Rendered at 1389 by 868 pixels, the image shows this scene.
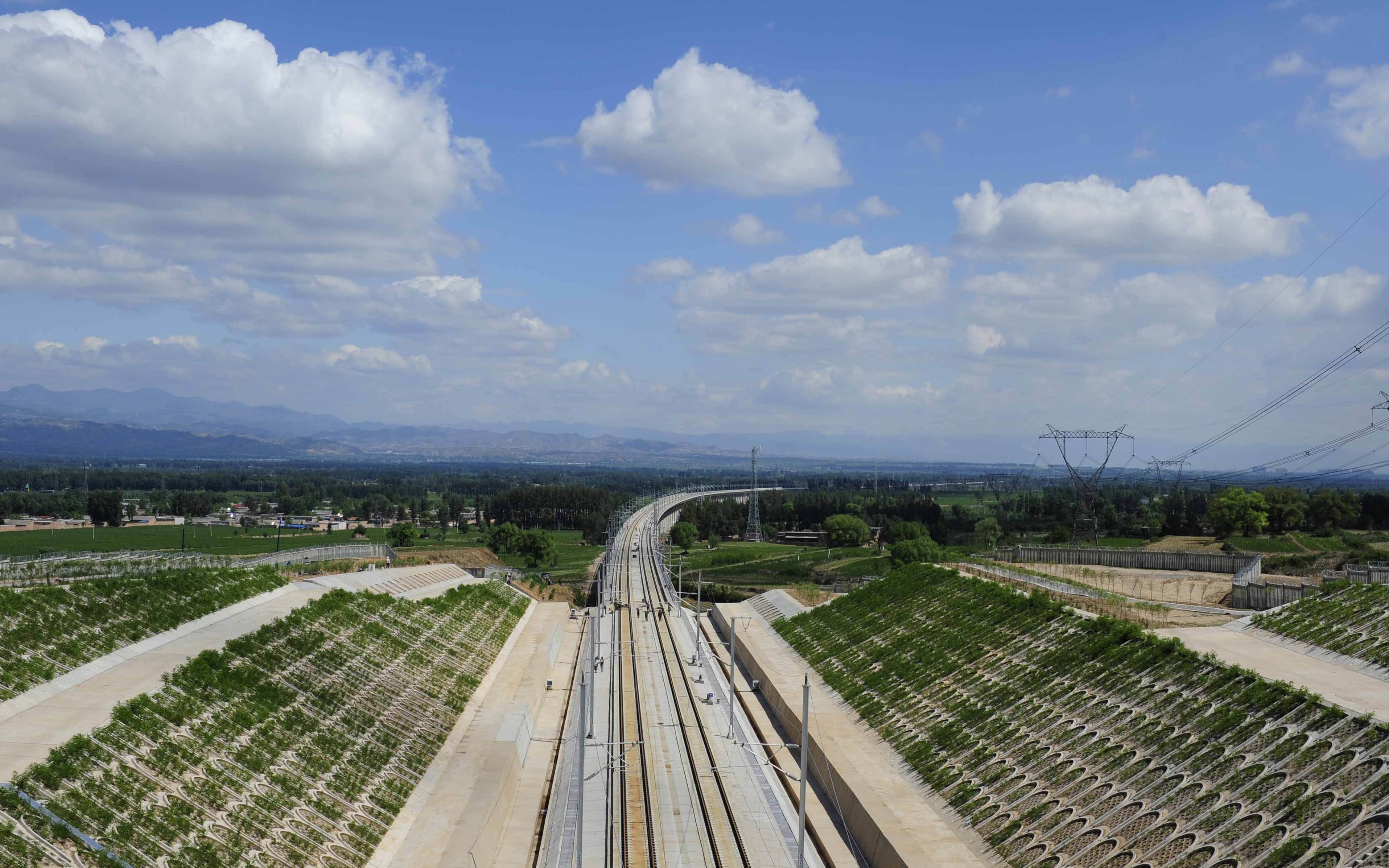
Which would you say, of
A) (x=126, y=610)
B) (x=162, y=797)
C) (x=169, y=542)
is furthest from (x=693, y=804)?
(x=169, y=542)

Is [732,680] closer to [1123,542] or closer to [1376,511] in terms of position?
[1123,542]

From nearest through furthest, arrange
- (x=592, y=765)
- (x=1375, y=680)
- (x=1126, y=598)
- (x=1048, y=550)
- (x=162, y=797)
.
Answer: (x=162, y=797)
(x=1375, y=680)
(x=592, y=765)
(x=1126, y=598)
(x=1048, y=550)

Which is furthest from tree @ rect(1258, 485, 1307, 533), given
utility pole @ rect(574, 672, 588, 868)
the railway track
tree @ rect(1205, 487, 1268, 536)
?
utility pole @ rect(574, 672, 588, 868)

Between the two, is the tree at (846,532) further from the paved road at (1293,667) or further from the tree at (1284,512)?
the paved road at (1293,667)

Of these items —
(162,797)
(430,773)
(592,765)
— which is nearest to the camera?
(162,797)

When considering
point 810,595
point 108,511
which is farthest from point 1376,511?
point 108,511

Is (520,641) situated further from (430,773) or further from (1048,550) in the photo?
(1048,550)

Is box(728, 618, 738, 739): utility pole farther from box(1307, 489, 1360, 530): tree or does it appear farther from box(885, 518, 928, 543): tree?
box(1307, 489, 1360, 530): tree
